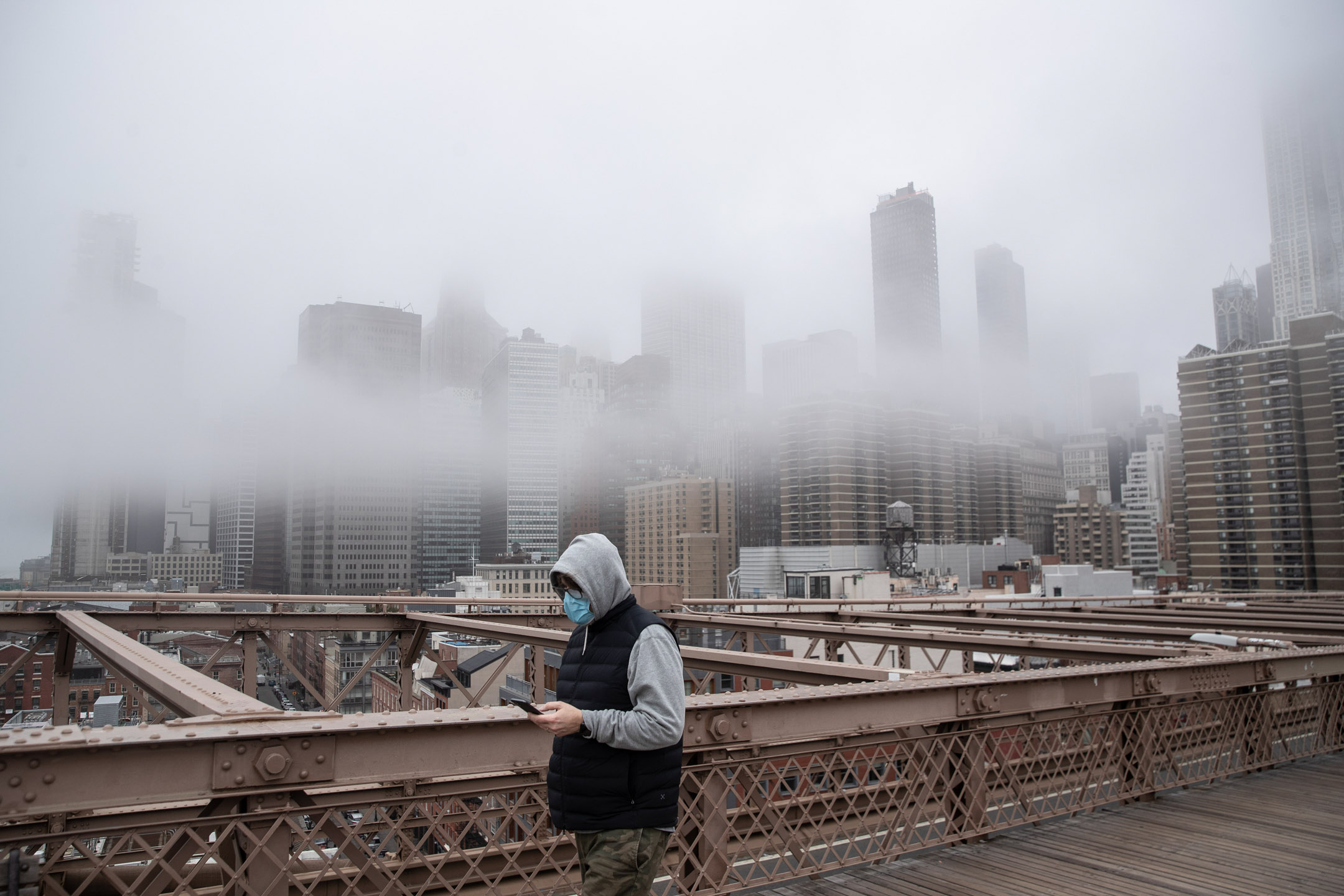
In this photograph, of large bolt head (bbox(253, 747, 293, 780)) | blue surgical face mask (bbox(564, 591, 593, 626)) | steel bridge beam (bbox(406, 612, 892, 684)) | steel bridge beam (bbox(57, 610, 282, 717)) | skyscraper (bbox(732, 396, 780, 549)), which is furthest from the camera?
skyscraper (bbox(732, 396, 780, 549))

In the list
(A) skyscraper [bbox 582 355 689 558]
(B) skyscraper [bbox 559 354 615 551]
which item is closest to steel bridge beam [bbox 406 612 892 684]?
(B) skyscraper [bbox 559 354 615 551]

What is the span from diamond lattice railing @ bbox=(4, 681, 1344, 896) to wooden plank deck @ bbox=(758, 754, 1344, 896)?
145 millimetres

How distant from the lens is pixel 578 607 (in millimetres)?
3211

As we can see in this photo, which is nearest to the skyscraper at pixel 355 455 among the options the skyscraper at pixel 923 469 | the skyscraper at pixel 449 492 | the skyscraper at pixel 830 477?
the skyscraper at pixel 449 492

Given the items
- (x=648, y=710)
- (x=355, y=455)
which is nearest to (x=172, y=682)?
(x=648, y=710)

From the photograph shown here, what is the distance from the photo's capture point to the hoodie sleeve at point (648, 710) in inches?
117

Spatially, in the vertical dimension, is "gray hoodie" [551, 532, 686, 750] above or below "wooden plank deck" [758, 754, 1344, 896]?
above

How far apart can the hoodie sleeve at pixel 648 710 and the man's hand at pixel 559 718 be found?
0.16 ft

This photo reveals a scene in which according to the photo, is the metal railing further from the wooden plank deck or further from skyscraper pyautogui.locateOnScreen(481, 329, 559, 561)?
skyscraper pyautogui.locateOnScreen(481, 329, 559, 561)

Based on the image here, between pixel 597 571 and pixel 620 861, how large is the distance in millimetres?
1073

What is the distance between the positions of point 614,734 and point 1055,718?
4.37 meters

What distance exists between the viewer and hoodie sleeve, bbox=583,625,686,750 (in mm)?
2969

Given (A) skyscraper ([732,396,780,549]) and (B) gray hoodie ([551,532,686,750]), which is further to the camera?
(A) skyscraper ([732,396,780,549])

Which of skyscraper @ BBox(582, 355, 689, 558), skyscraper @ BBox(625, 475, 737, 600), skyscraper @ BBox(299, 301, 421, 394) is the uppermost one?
skyscraper @ BBox(299, 301, 421, 394)
